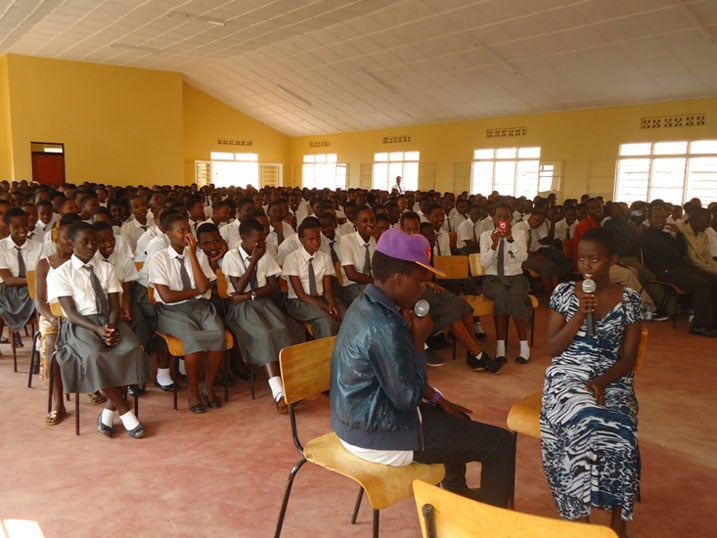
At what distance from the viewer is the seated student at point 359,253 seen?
17.2ft

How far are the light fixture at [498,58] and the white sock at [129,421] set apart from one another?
11.0 m

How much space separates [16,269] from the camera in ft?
16.4

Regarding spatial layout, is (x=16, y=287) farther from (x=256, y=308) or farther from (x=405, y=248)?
(x=405, y=248)

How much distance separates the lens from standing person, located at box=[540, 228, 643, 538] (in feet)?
7.87

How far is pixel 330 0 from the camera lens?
11.0 m

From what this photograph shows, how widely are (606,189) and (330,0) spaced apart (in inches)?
317

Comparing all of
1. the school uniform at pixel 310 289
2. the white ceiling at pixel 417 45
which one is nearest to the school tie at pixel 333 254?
the school uniform at pixel 310 289

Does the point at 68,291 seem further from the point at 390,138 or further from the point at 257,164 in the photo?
the point at 257,164

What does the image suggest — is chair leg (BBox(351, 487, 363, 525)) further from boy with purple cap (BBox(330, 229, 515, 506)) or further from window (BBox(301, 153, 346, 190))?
window (BBox(301, 153, 346, 190))

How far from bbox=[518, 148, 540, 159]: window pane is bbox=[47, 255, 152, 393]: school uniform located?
556 inches

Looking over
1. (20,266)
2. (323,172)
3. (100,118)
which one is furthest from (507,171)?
(20,266)

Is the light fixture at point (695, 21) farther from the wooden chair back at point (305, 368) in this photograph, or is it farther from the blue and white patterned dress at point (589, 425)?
the wooden chair back at point (305, 368)

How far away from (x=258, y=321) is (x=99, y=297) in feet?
3.67

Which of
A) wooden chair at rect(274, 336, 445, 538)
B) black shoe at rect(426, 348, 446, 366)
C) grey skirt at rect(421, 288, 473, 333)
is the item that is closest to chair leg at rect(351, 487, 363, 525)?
wooden chair at rect(274, 336, 445, 538)
